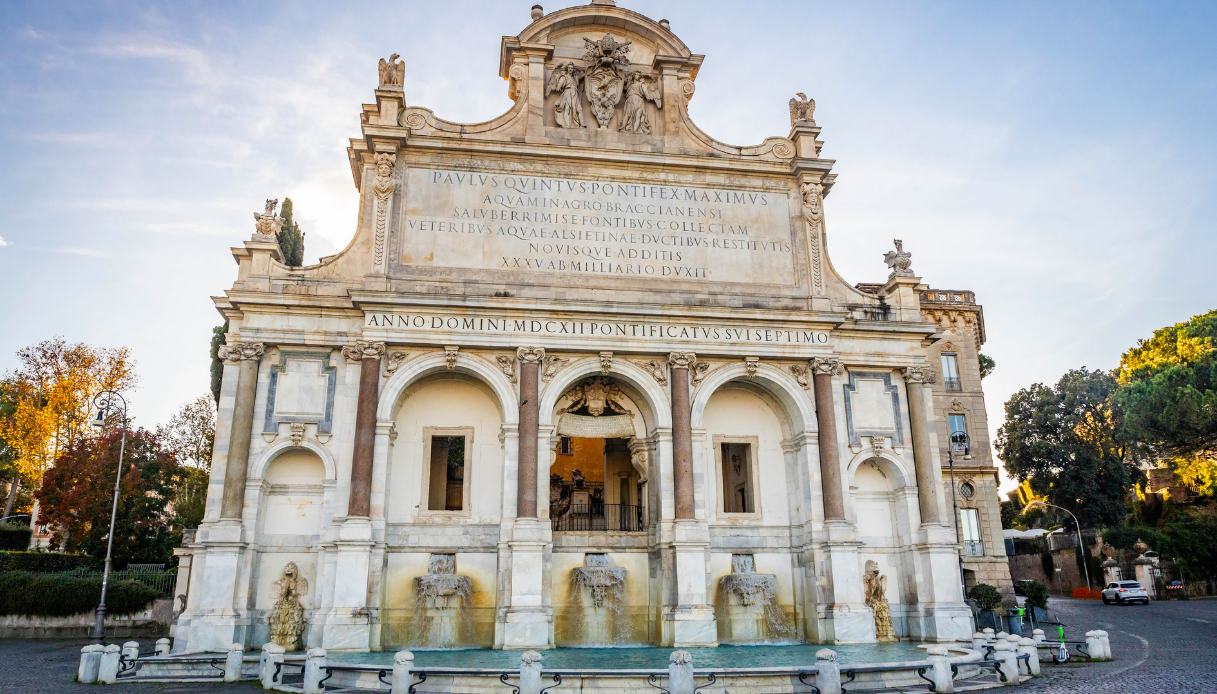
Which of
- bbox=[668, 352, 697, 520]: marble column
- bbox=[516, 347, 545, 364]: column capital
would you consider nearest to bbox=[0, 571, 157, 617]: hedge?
bbox=[516, 347, 545, 364]: column capital

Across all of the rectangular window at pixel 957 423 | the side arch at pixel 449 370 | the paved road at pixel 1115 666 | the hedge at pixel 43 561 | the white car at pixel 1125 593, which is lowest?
the paved road at pixel 1115 666

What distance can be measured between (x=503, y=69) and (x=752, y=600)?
17.9 m

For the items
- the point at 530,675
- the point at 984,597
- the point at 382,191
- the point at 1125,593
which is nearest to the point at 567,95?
the point at 382,191

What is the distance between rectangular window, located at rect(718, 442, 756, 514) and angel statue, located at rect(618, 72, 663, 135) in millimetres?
10229

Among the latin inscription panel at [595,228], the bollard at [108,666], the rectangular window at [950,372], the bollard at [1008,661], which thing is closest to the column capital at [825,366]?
the latin inscription panel at [595,228]

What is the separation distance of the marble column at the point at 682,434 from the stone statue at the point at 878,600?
17.9 feet

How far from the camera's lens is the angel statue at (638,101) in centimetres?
2559

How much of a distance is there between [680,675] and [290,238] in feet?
97.1

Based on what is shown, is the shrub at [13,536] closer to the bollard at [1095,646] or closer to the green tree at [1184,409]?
the bollard at [1095,646]

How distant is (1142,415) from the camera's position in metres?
46.0

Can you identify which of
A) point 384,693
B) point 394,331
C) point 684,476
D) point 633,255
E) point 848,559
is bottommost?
point 384,693

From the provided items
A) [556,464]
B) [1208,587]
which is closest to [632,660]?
[556,464]

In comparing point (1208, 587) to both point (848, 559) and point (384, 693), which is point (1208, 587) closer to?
point (848, 559)

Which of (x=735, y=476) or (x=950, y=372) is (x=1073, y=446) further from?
(x=735, y=476)
